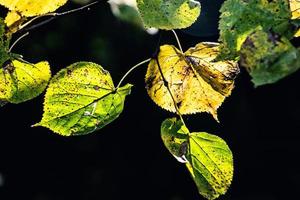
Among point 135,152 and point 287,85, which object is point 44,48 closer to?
point 135,152

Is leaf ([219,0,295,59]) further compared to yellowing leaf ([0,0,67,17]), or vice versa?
yellowing leaf ([0,0,67,17])

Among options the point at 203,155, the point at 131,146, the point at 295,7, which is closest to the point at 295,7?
the point at 295,7

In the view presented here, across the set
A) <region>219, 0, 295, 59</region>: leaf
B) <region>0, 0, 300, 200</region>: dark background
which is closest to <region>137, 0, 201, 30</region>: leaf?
<region>219, 0, 295, 59</region>: leaf

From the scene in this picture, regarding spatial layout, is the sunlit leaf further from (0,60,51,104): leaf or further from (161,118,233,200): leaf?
(161,118,233,200): leaf

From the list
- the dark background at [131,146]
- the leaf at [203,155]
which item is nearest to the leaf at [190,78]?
the leaf at [203,155]

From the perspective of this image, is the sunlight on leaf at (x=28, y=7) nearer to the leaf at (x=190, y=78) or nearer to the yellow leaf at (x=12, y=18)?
the yellow leaf at (x=12, y=18)

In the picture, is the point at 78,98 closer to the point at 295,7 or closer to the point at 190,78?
the point at 190,78
